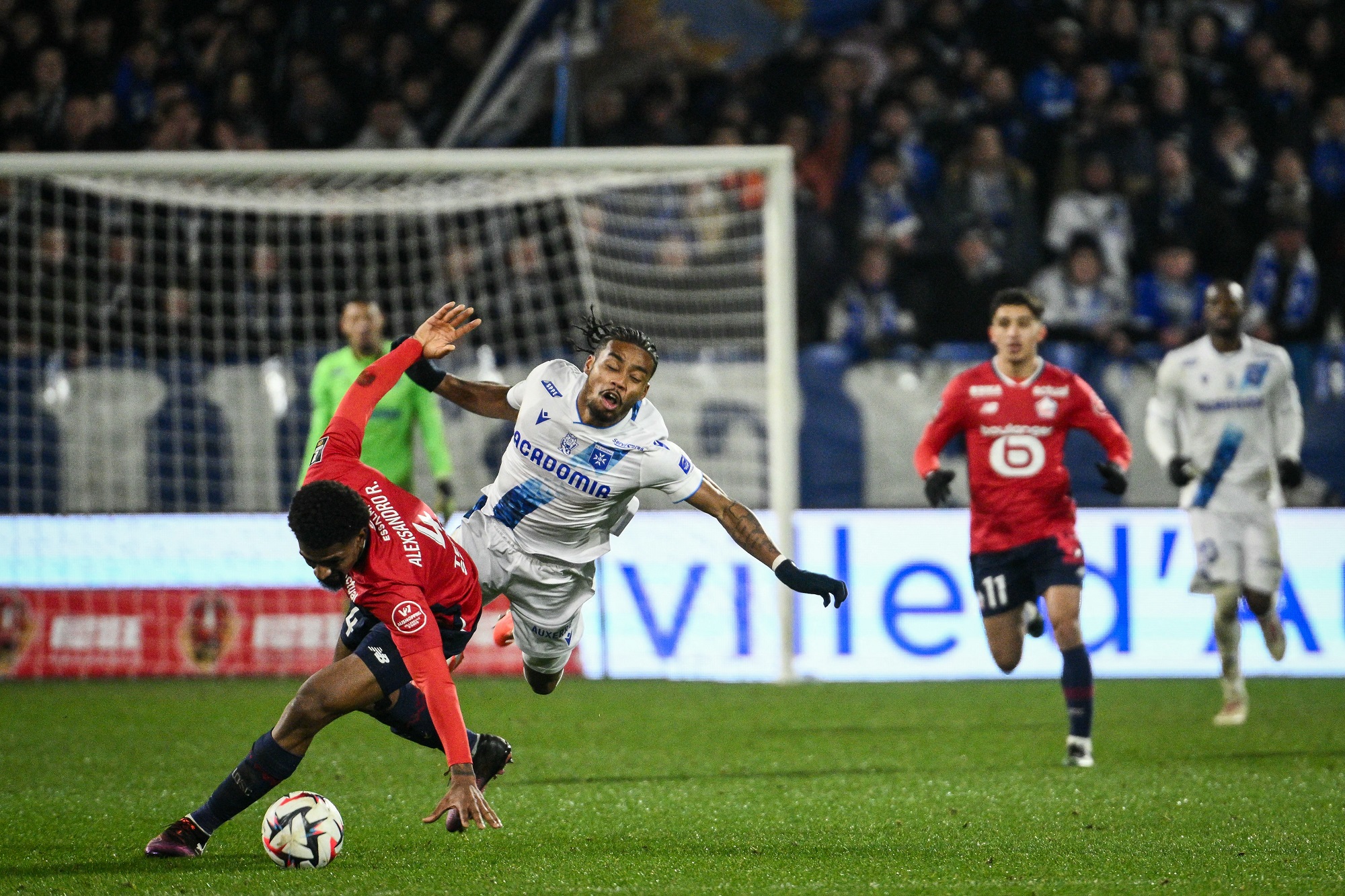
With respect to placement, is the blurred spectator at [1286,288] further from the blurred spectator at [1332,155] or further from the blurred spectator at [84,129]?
the blurred spectator at [84,129]

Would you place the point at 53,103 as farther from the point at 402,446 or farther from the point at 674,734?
the point at 674,734

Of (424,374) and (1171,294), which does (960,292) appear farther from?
(424,374)

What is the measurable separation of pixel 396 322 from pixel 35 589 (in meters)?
3.17

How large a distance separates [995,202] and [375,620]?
910 centimetres

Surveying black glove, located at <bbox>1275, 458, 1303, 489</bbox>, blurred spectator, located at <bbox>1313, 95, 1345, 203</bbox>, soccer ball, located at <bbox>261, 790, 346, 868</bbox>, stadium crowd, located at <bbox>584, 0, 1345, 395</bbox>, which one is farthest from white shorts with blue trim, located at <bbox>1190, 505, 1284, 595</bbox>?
blurred spectator, located at <bbox>1313, 95, 1345, 203</bbox>

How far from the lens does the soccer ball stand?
4.63 metres

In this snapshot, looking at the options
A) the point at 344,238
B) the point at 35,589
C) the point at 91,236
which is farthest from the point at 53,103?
the point at 35,589

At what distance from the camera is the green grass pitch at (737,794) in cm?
452

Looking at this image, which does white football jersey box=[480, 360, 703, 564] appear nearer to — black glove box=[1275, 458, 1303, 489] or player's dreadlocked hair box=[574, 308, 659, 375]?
player's dreadlocked hair box=[574, 308, 659, 375]

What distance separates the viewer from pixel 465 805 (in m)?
4.31

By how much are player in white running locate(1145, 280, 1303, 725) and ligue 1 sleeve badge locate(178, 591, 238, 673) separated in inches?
230

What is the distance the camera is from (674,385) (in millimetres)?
10859

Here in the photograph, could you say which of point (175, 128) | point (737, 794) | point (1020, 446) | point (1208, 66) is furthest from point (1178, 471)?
point (175, 128)

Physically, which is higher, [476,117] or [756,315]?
[476,117]
